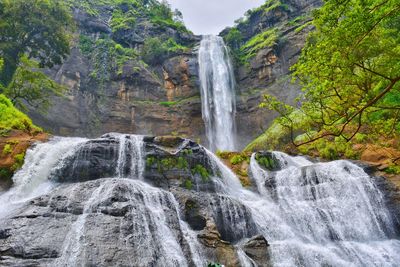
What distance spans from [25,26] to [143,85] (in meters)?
12.9

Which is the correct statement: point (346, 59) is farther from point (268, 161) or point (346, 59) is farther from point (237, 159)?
point (237, 159)

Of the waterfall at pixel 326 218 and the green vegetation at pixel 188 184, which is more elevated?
the green vegetation at pixel 188 184

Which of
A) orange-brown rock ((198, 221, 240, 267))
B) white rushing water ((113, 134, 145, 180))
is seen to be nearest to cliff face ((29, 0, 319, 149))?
white rushing water ((113, 134, 145, 180))

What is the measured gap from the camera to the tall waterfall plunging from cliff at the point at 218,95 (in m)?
32.5

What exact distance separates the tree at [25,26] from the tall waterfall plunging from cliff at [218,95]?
14456 mm

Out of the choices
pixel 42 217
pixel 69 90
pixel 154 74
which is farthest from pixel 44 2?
pixel 42 217

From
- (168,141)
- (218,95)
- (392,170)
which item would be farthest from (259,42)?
(168,141)

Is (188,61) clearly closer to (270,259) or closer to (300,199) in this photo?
(300,199)

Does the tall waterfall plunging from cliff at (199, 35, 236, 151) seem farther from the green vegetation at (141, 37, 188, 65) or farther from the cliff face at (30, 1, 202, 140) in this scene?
the green vegetation at (141, 37, 188, 65)

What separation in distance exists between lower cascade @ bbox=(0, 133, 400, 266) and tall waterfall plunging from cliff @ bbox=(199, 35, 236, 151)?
44.2ft

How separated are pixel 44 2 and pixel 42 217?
2001 cm

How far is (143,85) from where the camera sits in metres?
34.4

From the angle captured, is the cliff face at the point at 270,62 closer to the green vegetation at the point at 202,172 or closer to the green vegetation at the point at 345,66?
the green vegetation at the point at 202,172

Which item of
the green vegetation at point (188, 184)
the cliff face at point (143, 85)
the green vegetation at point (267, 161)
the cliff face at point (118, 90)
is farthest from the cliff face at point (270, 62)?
the green vegetation at point (188, 184)
